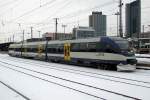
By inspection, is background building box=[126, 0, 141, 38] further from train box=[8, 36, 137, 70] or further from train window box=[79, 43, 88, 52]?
train window box=[79, 43, 88, 52]

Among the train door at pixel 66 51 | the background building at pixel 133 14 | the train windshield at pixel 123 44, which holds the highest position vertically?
the background building at pixel 133 14

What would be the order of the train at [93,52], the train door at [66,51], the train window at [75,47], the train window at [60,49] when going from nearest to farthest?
the train at [93,52] → the train window at [75,47] → the train door at [66,51] → the train window at [60,49]

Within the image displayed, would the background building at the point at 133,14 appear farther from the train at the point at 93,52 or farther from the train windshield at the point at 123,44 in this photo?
the train windshield at the point at 123,44

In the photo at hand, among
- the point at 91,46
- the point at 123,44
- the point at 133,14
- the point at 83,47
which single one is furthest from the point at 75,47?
the point at 133,14

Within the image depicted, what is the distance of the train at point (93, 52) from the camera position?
2471cm

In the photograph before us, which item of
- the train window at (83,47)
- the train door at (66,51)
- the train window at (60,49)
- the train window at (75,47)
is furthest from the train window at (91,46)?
the train window at (60,49)

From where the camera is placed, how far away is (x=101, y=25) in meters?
65.4

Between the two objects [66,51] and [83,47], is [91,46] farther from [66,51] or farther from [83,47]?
[66,51]

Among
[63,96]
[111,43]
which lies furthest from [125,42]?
[63,96]

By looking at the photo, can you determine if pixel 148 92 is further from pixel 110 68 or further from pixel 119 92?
pixel 110 68

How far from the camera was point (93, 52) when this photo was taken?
27.9m

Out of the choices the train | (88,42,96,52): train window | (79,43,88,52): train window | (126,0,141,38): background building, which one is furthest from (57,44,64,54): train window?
(126,0,141,38): background building

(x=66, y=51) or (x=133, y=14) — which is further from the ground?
(x=133, y=14)

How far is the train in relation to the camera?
973 inches
